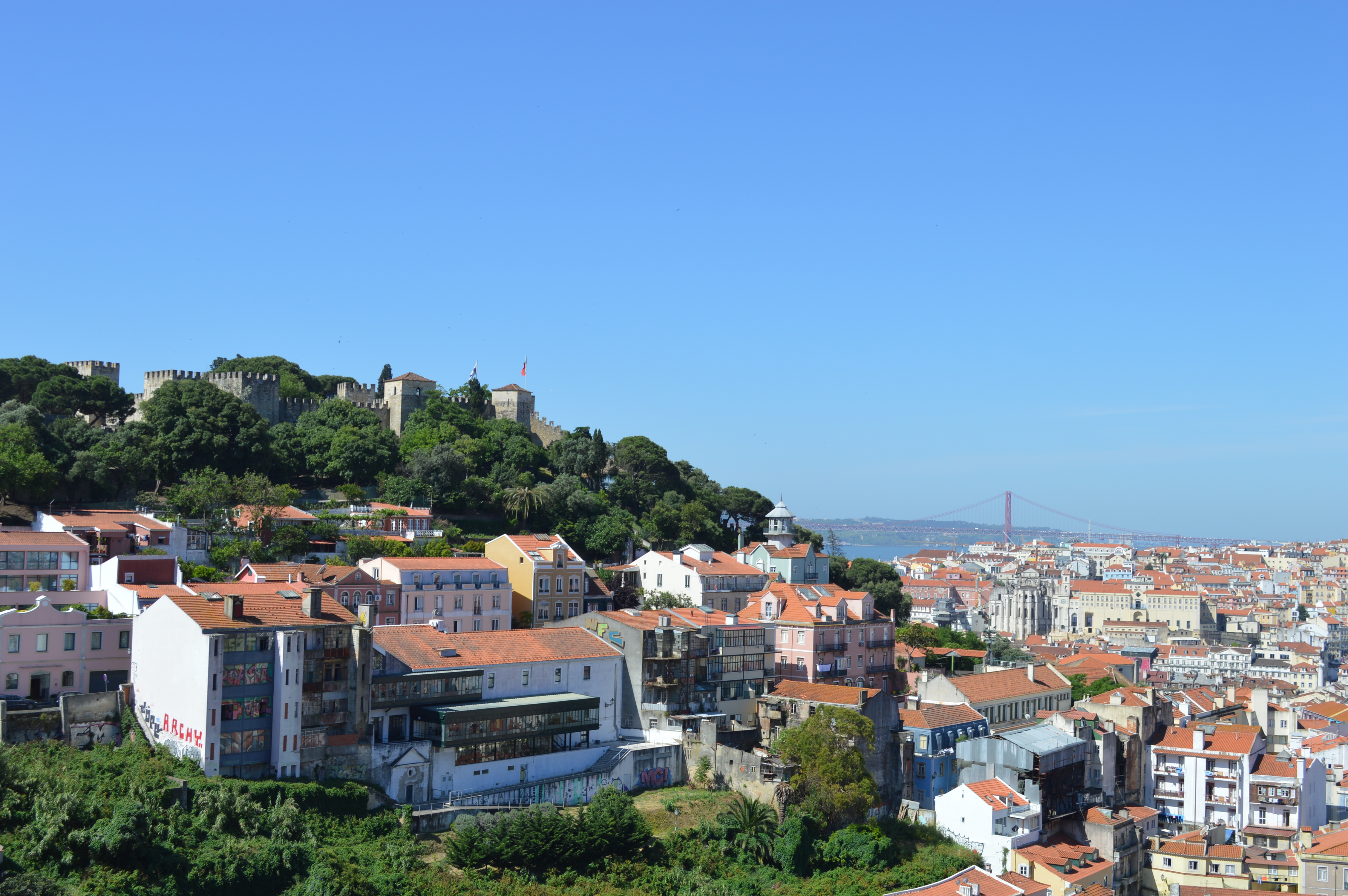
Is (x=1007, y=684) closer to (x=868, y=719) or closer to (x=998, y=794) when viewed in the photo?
(x=998, y=794)

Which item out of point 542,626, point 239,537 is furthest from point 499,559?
point 239,537

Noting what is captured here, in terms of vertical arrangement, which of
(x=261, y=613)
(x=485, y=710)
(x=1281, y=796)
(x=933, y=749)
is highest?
(x=261, y=613)

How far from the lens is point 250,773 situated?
1323 inches

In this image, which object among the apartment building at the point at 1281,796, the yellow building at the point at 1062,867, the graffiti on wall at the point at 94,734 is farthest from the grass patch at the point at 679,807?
the apartment building at the point at 1281,796

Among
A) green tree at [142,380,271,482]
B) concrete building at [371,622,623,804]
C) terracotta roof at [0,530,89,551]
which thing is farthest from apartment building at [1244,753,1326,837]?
green tree at [142,380,271,482]

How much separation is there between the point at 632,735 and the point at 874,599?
3286 centimetres

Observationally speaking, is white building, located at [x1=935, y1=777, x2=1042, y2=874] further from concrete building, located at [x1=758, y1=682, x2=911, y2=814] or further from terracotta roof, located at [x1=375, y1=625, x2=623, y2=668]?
terracotta roof, located at [x1=375, y1=625, x2=623, y2=668]

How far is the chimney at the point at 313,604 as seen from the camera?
3656 cm

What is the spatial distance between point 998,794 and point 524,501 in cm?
3004

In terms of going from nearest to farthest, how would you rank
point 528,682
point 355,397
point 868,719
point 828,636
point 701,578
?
point 528,682
point 868,719
point 828,636
point 701,578
point 355,397

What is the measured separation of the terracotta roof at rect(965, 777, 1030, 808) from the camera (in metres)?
41.9

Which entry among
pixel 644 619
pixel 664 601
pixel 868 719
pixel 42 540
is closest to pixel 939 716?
pixel 868 719

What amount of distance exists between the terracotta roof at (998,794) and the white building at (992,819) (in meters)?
0.01

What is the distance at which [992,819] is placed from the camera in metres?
41.6
